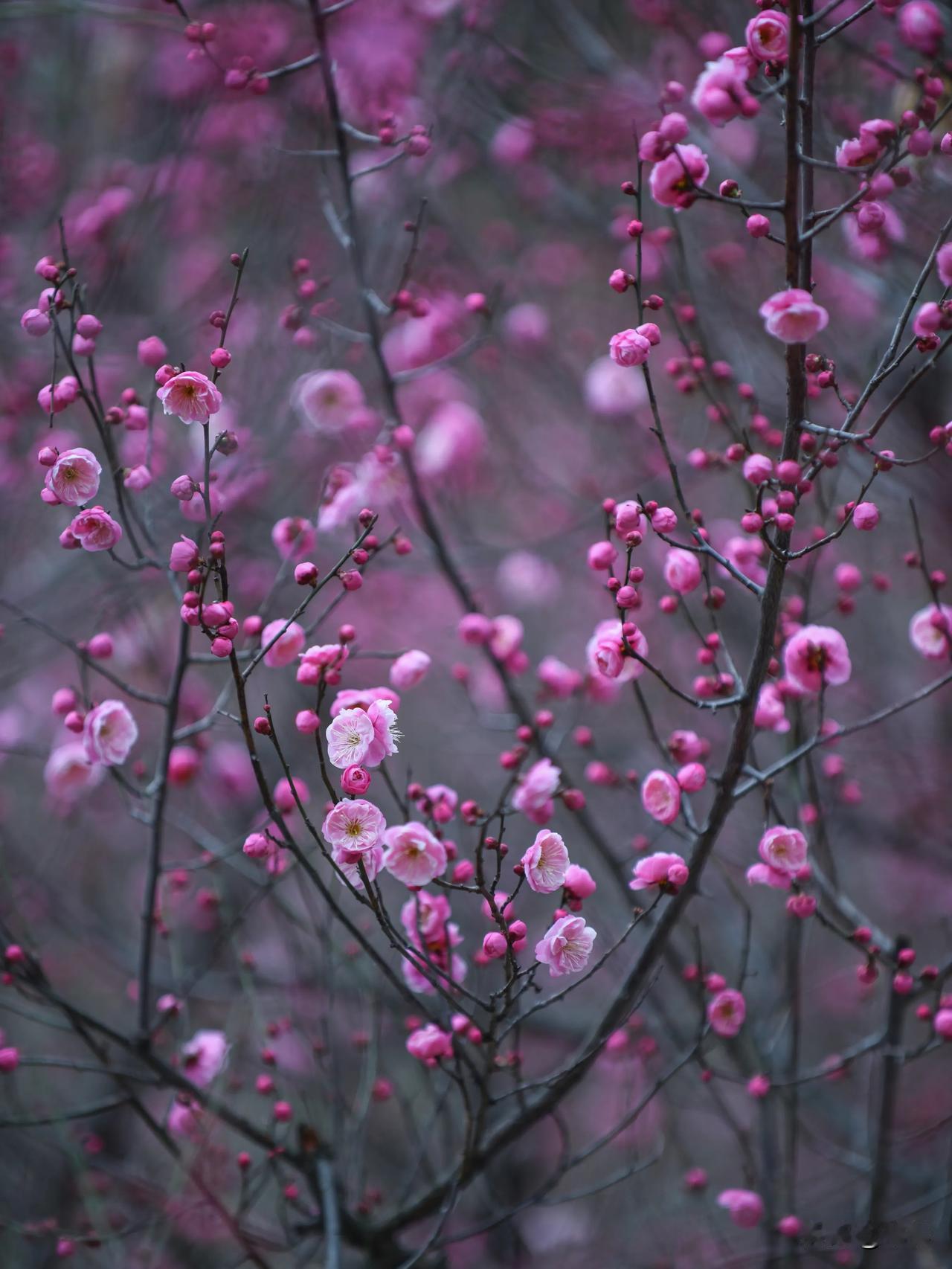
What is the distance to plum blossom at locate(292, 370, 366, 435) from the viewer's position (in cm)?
271

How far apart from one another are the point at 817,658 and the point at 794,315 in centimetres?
70

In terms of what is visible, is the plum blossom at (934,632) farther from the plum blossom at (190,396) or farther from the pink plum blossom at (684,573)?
the plum blossom at (190,396)

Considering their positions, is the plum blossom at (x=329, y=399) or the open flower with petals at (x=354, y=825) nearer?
the open flower with petals at (x=354, y=825)

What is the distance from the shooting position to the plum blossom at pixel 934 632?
6.45 feet

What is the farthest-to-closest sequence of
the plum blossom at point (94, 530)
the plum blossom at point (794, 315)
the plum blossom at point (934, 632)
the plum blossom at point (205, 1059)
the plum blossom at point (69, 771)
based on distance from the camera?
the plum blossom at point (69, 771) < the plum blossom at point (205, 1059) < the plum blossom at point (934, 632) < the plum blossom at point (94, 530) < the plum blossom at point (794, 315)

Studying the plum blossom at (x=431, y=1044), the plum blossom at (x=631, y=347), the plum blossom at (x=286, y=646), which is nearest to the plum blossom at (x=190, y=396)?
the plum blossom at (x=286, y=646)

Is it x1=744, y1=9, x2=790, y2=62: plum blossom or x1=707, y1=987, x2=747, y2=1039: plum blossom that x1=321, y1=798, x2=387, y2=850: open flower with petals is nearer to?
x1=707, y1=987, x2=747, y2=1039: plum blossom

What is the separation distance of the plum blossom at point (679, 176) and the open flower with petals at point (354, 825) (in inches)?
40.7

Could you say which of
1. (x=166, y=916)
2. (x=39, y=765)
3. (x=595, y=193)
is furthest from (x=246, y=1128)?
(x=39, y=765)

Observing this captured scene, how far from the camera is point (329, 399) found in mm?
2770

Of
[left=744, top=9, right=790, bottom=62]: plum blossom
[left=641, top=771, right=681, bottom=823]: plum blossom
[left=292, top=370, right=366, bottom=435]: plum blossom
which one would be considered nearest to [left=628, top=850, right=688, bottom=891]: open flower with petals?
[left=641, top=771, right=681, bottom=823]: plum blossom

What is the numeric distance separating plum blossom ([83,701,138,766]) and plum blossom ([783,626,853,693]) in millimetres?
1245

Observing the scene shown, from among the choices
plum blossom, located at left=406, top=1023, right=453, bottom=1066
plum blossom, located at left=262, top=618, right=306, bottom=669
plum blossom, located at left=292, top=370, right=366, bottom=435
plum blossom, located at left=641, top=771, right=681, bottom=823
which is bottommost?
plum blossom, located at left=406, top=1023, right=453, bottom=1066

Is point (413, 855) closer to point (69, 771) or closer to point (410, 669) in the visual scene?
point (410, 669)
